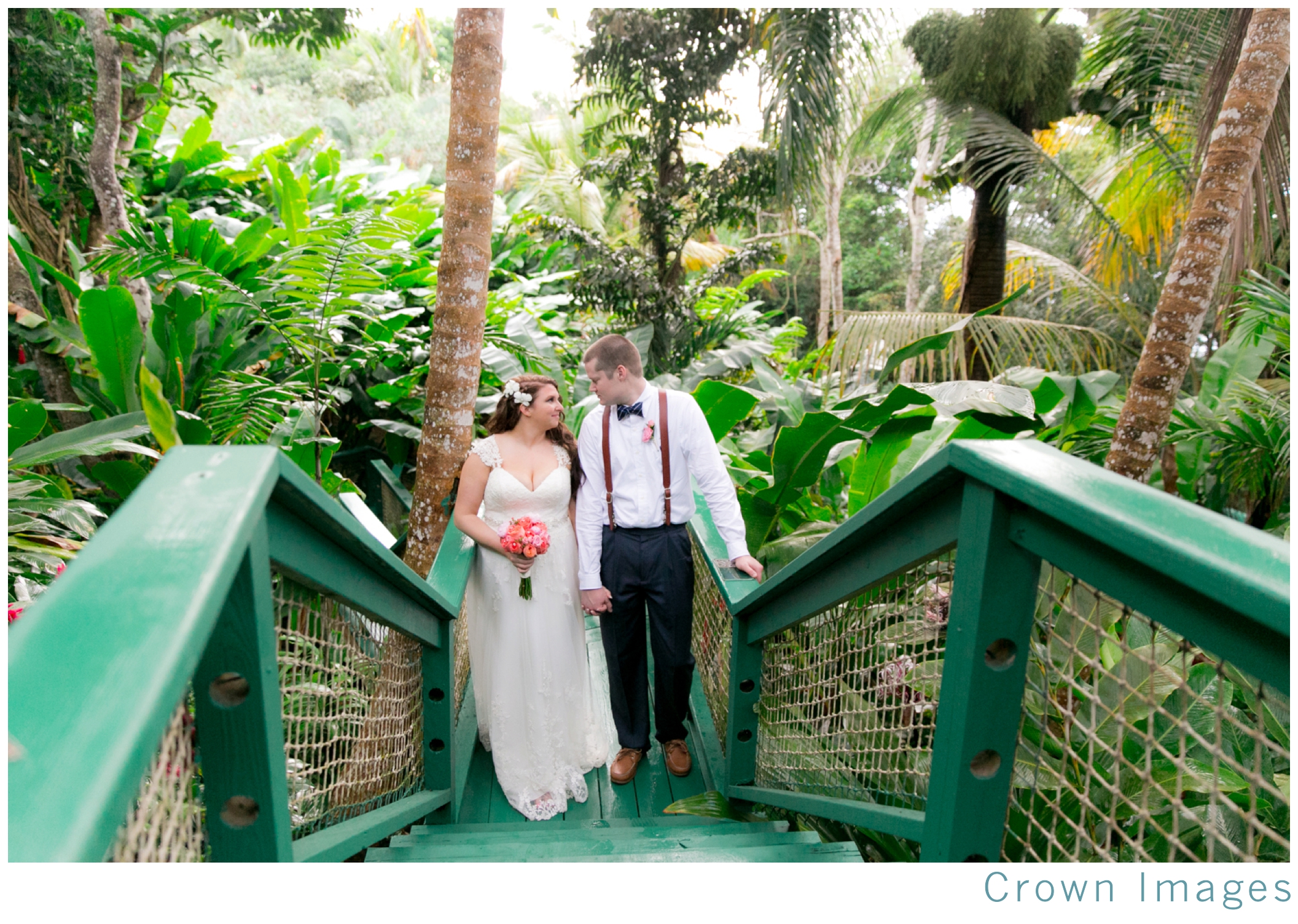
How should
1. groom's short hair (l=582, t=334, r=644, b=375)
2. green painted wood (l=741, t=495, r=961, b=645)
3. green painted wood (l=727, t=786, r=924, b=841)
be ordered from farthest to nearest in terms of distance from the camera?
groom's short hair (l=582, t=334, r=644, b=375) → green painted wood (l=727, t=786, r=924, b=841) → green painted wood (l=741, t=495, r=961, b=645)

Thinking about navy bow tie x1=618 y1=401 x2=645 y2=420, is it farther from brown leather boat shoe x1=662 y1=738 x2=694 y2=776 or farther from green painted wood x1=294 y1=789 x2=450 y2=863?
green painted wood x1=294 y1=789 x2=450 y2=863

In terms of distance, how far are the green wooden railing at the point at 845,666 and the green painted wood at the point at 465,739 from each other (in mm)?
734

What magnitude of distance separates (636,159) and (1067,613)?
845cm

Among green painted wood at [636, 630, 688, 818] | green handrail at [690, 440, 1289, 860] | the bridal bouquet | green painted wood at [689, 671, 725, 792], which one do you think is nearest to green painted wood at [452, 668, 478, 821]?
the bridal bouquet

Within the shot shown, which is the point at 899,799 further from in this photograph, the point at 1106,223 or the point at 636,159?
the point at 636,159

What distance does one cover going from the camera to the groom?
2.98 meters

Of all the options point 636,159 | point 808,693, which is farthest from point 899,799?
point 636,159

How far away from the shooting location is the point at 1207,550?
70 centimetres

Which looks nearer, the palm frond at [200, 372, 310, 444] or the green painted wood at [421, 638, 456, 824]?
the green painted wood at [421, 638, 456, 824]

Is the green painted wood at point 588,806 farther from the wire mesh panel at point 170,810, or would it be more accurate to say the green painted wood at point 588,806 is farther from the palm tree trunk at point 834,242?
the palm tree trunk at point 834,242

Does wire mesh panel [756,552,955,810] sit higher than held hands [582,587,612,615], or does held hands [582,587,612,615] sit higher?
wire mesh panel [756,552,955,810]

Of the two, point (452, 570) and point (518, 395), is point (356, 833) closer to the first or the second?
point (452, 570)

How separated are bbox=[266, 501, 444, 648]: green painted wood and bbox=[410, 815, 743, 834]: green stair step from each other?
89 centimetres

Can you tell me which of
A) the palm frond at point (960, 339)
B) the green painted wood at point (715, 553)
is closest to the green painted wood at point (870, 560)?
the green painted wood at point (715, 553)
